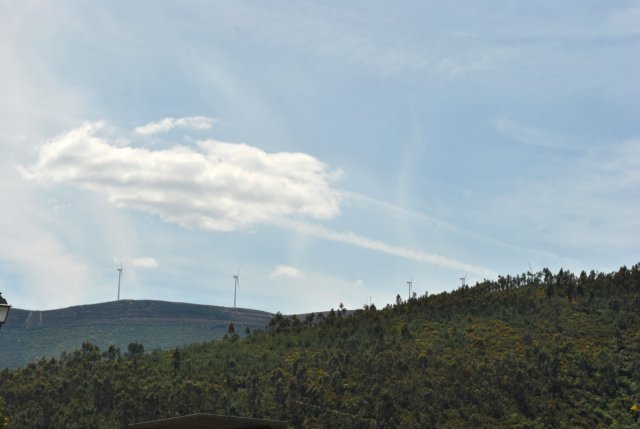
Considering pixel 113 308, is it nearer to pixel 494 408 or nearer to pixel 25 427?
pixel 25 427

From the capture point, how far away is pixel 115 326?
510ft

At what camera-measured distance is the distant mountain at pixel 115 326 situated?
143 meters

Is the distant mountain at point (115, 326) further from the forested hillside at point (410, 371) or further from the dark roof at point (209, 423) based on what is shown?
the dark roof at point (209, 423)

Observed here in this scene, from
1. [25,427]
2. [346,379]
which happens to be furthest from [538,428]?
[25,427]

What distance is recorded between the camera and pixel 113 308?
165250 millimetres

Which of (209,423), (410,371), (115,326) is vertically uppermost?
(115,326)

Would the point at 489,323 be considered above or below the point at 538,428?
above

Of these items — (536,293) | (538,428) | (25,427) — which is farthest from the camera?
(536,293)

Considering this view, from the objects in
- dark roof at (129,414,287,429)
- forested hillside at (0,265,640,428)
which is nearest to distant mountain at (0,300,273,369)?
forested hillside at (0,265,640,428)

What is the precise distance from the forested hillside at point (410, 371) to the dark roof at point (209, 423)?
24.6 meters

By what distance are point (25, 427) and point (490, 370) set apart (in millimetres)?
23137

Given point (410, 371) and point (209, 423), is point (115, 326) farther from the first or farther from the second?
point (209, 423)

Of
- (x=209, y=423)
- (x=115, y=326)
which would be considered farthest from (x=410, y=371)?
(x=115, y=326)

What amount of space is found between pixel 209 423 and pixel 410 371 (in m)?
29.8
